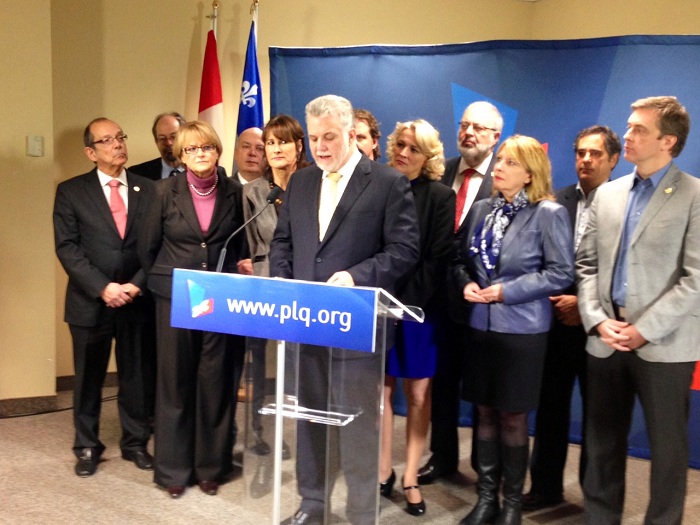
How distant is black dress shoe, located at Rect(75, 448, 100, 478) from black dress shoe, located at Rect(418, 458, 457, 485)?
1.61 metres

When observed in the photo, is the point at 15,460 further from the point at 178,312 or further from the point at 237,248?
the point at 178,312

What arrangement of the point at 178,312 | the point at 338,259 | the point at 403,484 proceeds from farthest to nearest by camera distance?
the point at 403,484
the point at 338,259
the point at 178,312

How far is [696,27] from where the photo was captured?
550cm

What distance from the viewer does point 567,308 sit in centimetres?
338

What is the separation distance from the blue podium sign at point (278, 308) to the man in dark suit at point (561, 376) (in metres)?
1.58

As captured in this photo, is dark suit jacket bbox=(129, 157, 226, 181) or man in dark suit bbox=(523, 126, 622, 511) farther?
dark suit jacket bbox=(129, 157, 226, 181)

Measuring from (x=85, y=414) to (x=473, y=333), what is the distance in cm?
202

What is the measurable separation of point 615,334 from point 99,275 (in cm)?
241

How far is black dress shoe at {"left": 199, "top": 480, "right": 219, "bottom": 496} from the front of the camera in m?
3.59

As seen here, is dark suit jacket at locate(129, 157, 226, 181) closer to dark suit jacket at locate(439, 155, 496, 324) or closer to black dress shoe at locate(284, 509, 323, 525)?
dark suit jacket at locate(439, 155, 496, 324)

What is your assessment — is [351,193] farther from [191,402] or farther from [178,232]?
[191,402]

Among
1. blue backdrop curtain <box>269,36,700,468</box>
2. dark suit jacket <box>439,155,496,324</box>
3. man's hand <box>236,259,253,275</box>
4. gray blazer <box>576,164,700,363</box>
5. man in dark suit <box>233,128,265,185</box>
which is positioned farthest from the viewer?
man in dark suit <box>233,128,265,185</box>

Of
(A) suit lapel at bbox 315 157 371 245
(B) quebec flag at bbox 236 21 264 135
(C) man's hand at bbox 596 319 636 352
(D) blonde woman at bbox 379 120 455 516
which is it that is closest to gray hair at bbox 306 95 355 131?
(A) suit lapel at bbox 315 157 371 245

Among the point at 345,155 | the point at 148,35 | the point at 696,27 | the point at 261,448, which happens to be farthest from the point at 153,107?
the point at 696,27
